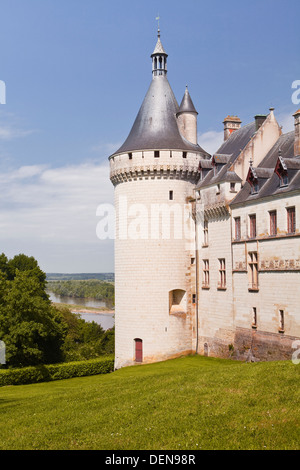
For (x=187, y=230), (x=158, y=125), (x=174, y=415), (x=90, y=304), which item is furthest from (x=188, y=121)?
(x=90, y=304)

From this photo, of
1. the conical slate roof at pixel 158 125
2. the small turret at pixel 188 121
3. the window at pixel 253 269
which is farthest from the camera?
the small turret at pixel 188 121

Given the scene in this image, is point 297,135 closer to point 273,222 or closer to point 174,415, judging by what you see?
point 273,222

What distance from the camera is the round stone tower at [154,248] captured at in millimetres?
37656

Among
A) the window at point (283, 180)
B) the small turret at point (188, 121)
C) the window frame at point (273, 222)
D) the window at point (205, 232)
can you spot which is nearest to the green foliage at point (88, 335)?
the window at point (205, 232)

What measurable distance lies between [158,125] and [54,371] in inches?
830

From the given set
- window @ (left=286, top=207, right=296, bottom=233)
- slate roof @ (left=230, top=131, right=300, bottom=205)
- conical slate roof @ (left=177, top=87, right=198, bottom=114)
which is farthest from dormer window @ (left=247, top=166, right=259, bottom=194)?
conical slate roof @ (left=177, top=87, right=198, bottom=114)

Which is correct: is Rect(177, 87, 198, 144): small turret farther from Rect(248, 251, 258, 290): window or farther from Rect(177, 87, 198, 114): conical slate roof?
Rect(248, 251, 258, 290): window

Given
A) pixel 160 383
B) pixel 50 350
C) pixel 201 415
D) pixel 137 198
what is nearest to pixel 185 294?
pixel 137 198

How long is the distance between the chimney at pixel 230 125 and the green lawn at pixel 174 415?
24.9m

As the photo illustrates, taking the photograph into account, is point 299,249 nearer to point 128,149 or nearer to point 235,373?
point 235,373

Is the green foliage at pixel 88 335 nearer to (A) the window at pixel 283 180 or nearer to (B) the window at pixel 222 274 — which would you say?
(B) the window at pixel 222 274

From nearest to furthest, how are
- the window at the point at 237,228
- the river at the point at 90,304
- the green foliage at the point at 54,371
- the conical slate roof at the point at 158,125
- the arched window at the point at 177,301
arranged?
the window at the point at 237,228 < the green foliage at the point at 54,371 < the arched window at the point at 177,301 < the conical slate roof at the point at 158,125 < the river at the point at 90,304

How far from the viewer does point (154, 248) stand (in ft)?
124
